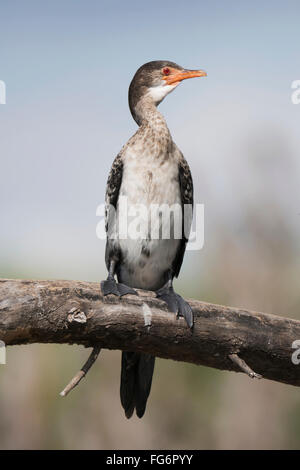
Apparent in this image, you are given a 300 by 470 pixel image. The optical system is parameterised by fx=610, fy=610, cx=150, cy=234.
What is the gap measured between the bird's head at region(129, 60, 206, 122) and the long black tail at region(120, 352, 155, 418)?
1.82 m

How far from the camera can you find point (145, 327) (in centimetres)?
330

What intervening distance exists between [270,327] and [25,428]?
785 cm

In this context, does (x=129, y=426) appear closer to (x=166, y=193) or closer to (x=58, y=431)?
(x=58, y=431)

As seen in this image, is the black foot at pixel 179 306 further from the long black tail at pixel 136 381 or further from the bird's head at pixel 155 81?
the bird's head at pixel 155 81

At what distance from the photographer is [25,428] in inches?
409

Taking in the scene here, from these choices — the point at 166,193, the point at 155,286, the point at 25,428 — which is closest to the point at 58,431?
the point at 25,428

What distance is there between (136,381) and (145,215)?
3.66 ft

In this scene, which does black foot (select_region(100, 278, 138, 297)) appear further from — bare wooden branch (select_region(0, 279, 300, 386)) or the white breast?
the white breast

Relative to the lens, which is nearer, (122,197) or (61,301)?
(61,301)

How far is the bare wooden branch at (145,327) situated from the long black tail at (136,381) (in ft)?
1.88

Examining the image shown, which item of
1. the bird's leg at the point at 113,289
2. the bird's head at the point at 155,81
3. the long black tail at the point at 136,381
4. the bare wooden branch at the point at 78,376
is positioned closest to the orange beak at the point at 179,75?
the bird's head at the point at 155,81

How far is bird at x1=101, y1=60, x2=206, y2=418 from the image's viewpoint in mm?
4082
